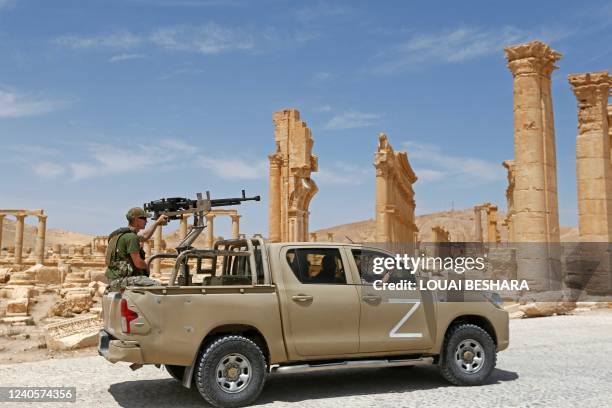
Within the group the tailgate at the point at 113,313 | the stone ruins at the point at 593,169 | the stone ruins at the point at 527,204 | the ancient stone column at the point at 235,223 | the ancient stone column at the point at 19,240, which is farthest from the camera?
the ancient stone column at the point at 235,223

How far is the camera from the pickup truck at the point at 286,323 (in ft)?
19.1

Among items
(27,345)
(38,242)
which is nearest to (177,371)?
(27,345)

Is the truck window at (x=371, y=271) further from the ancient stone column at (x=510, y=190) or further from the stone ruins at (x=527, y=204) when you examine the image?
the ancient stone column at (x=510, y=190)

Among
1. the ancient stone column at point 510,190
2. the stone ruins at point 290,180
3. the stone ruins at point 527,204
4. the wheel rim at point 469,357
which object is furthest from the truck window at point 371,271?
the ancient stone column at point 510,190

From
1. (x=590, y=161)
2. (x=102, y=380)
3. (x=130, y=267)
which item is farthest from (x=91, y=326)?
(x=590, y=161)

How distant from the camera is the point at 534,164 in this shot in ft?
57.1

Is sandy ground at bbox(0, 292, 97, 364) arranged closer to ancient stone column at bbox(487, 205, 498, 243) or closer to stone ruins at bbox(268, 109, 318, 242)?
stone ruins at bbox(268, 109, 318, 242)

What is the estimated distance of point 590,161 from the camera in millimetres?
21375

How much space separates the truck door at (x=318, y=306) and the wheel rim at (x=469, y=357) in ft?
4.37

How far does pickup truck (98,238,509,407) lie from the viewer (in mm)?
5809

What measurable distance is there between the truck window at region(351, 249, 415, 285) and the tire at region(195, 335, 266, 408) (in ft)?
5.35

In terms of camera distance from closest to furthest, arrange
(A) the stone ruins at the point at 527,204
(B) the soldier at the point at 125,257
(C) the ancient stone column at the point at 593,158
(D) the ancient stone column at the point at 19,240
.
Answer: (B) the soldier at the point at 125,257 < (A) the stone ruins at the point at 527,204 < (C) the ancient stone column at the point at 593,158 < (D) the ancient stone column at the point at 19,240

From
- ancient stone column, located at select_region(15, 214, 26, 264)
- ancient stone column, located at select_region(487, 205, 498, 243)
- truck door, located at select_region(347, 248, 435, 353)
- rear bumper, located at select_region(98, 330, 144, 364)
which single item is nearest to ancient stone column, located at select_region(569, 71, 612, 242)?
truck door, located at select_region(347, 248, 435, 353)

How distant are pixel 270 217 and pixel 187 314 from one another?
24.5 meters
